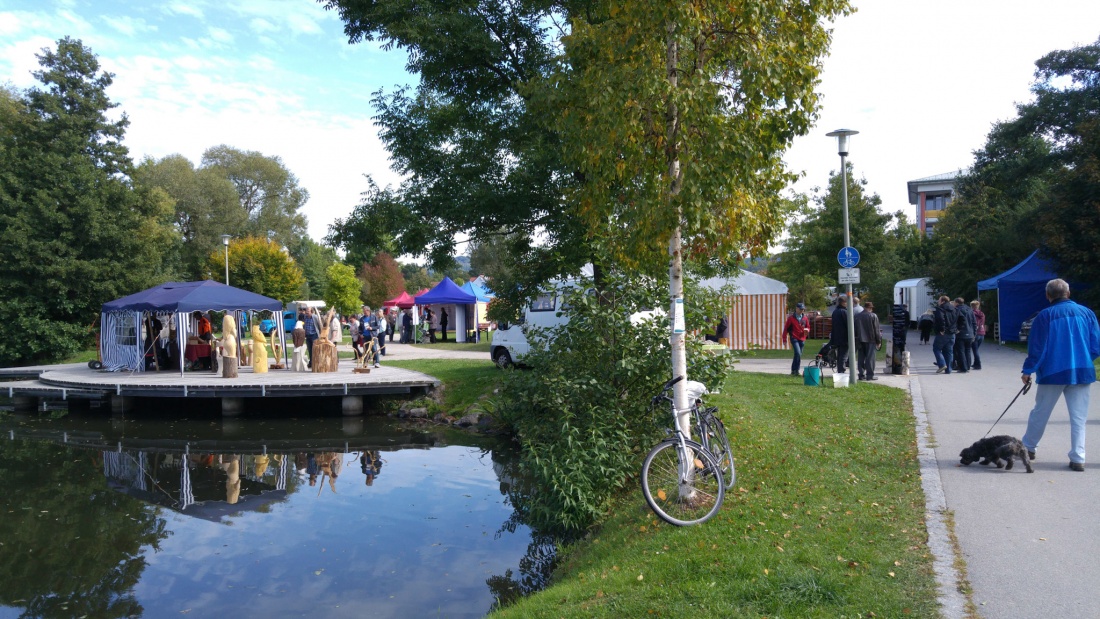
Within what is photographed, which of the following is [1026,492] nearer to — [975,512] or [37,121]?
[975,512]

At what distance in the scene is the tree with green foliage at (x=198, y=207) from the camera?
5444 centimetres

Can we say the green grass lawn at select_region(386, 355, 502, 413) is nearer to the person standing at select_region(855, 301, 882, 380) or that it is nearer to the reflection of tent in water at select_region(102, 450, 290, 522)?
the reflection of tent in water at select_region(102, 450, 290, 522)

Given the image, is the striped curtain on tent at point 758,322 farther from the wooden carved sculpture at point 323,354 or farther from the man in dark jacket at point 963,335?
the wooden carved sculpture at point 323,354

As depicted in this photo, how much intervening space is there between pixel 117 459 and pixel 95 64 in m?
23.9

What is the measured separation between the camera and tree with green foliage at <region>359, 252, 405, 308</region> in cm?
6022

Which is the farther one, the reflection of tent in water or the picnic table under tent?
the picnic table under tent

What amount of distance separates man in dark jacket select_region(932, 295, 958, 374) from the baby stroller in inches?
89.4

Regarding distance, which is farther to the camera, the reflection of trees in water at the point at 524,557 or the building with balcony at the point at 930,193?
the building with balcony at the point at 930,193

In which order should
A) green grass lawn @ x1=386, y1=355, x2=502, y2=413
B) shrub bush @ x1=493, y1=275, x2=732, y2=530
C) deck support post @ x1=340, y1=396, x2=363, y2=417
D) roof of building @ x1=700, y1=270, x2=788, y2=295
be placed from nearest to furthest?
shrub bush @ x1=493, y1=275, x2=732, y2=530 < green grass lawn @ x1=386, y1=355, x2=502, y2=413 < deck support post @ x1=340, y1=396, x2=363, y2=417 < roof of building @ x1=700, y1=270, x2=788, y2=295

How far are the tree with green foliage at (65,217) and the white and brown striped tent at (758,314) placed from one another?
77.3 feet

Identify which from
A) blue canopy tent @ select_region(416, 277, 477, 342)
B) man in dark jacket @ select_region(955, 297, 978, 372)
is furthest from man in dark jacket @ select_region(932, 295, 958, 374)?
blue canopy tent @ select_region(416, 277, 477, 342)

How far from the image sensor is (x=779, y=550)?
525 centimetres

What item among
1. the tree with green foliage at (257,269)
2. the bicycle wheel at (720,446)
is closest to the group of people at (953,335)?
the bicycle wheel at (720,446)

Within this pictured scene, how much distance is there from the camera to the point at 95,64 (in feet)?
101
